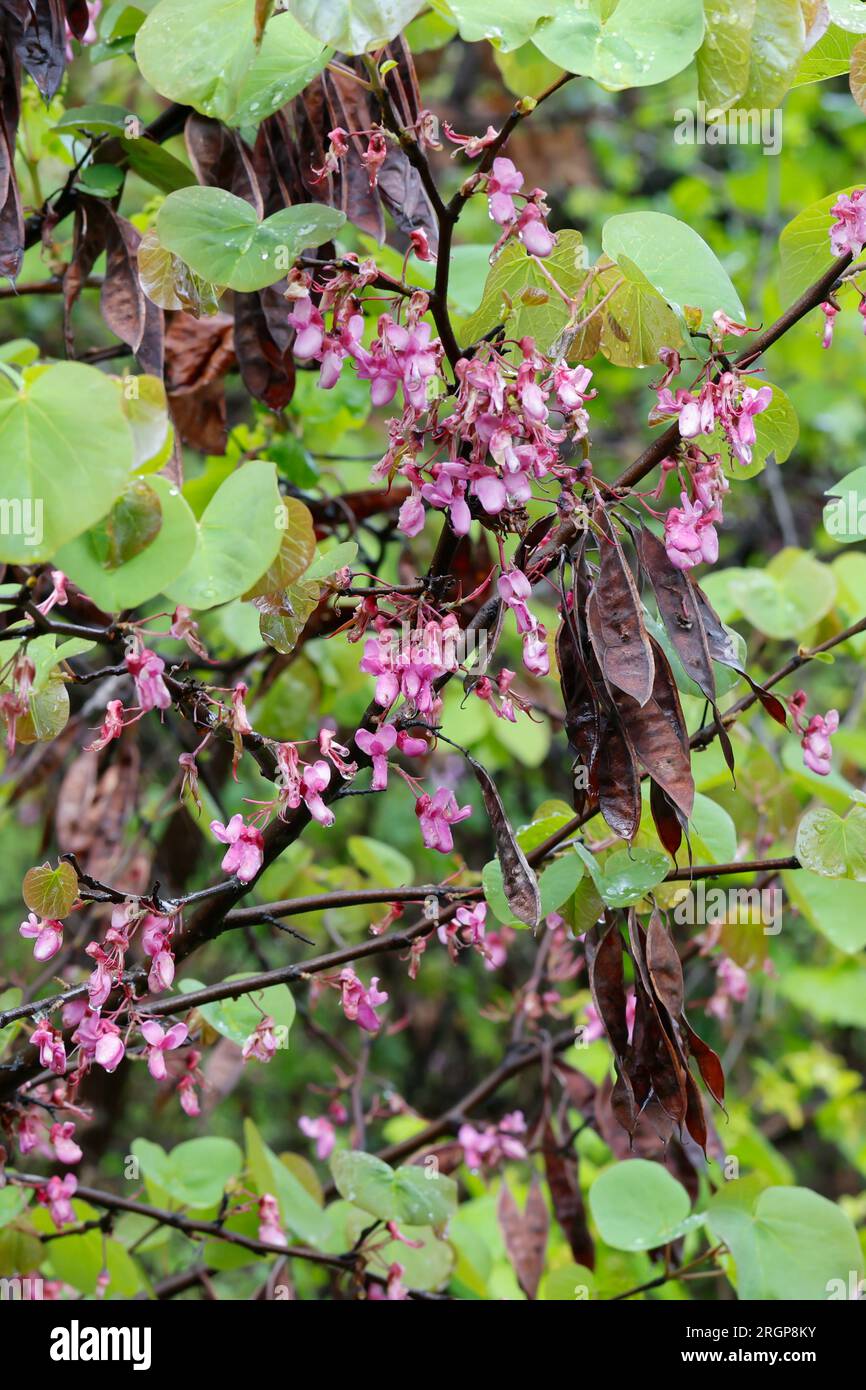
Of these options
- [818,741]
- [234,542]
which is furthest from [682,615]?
[234,542]

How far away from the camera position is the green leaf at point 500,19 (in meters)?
0.65

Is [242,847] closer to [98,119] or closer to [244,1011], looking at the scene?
[244,1011]

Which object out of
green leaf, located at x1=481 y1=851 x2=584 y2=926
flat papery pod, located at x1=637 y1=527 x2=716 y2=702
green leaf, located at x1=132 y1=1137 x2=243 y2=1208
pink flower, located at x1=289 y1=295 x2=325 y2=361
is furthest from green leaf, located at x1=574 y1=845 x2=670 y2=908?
green leaf, located at x1=132 y1=1137 x2=243 y2=1208

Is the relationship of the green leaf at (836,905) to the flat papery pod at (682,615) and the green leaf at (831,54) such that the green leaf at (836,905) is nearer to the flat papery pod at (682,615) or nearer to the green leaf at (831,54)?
the flat papery pod at (682,615)

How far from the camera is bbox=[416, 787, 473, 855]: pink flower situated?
0.75 m

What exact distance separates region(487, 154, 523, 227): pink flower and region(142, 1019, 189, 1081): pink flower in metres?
0.54

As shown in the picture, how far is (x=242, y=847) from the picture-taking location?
0.73 meters

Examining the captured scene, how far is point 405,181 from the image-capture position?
89 centimetres

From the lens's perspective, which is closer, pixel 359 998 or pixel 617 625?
pixel 617 625

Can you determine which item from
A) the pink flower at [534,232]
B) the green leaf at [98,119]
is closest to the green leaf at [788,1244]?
the pink flower at [534,232]

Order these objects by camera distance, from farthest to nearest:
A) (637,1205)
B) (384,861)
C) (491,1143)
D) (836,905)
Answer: (384,861), (491,1143), (836,905), (637,1205)

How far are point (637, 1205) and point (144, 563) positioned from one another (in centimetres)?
81

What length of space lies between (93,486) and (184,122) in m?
0.64
